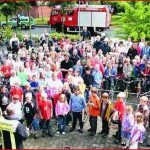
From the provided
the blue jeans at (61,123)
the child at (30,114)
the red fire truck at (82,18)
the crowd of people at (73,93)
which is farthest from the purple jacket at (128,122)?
the red fire truck at (82,18)

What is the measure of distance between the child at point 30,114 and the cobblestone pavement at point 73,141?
0.39m

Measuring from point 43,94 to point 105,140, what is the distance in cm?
248

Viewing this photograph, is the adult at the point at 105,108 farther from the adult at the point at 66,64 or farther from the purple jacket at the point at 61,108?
the adult at the point at 66,64

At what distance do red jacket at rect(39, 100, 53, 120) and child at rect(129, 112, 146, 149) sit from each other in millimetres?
2983

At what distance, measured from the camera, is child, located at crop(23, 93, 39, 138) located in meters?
13.7

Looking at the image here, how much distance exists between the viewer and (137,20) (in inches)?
1039

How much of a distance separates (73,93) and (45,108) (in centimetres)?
117

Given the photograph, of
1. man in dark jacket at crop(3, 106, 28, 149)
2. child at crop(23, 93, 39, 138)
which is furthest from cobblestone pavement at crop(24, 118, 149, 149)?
man in dark jacket at crop(3, 106, 28, 149)

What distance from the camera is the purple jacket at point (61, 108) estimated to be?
14047 mm

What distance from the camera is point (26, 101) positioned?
543 inches

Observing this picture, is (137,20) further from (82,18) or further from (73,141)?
(73,141)

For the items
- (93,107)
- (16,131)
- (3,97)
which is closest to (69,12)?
(3,97)

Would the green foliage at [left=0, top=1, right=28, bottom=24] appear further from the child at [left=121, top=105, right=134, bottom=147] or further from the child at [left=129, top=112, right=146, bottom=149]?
the child at [left=129, top=112, right=146, bottom=149]

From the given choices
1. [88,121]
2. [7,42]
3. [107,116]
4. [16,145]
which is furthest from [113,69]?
[7,42]
